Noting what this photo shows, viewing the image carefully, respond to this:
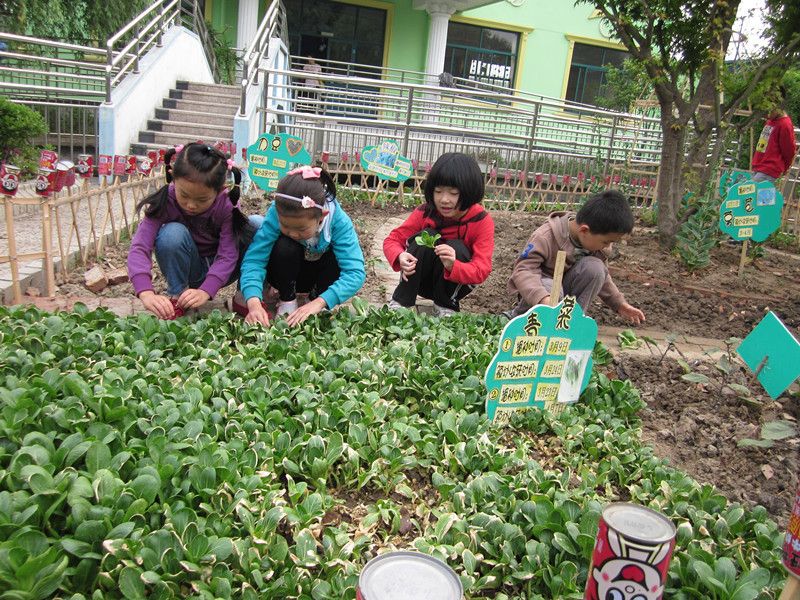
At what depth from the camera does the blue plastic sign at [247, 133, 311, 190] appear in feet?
17.8

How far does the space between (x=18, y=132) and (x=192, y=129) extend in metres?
3.29

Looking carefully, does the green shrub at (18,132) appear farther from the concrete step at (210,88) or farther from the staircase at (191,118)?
the concrete step at (210,88)

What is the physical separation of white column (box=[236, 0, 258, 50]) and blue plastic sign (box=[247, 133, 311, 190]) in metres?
12.5

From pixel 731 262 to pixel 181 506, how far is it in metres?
6.00

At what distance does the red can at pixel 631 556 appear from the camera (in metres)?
1.03

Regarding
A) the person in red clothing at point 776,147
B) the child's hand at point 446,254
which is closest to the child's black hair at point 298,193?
the child's hand at point 446,254

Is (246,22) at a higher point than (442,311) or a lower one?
higher

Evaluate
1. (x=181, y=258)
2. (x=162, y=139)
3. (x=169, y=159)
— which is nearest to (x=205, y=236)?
(x=181, y=258)

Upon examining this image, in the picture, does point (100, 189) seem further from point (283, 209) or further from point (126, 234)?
point (283, 209)

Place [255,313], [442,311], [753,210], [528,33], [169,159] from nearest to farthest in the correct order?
[255,313]
[169,159]
[442,311]
[753,210]
[528,33]

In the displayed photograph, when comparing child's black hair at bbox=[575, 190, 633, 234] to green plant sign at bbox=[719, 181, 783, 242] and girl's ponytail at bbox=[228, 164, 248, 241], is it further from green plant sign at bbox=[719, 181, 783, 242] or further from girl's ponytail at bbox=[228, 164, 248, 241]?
green plant sign at bbox=[719, 181, 783, 242]

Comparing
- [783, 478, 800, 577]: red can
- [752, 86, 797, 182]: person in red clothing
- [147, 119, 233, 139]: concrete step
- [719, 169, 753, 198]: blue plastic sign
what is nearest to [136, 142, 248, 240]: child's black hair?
[783, 478, 800, 577]: red can

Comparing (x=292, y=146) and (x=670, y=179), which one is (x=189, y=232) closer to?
(x=292, y=146)

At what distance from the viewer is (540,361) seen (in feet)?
8.00
